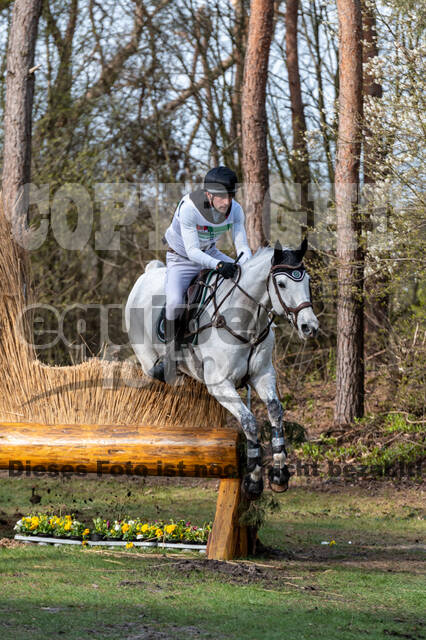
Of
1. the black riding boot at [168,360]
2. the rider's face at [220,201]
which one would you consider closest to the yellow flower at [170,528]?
the black riding boot at [168,360]

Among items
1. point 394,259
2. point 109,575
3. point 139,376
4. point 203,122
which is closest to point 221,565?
point 109,575

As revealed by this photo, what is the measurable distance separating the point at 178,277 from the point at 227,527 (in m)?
1.87

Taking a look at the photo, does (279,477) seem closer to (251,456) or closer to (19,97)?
(251,456)

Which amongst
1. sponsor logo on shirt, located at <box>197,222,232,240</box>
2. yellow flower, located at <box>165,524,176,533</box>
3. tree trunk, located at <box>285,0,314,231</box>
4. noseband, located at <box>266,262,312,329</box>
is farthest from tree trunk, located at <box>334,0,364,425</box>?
noseband, located at <box>266,262,312,329</box>

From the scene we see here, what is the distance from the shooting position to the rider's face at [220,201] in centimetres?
562

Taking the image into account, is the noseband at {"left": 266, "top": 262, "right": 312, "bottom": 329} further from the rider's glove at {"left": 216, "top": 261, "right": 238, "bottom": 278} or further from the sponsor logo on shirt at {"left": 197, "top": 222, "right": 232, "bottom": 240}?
the sponsor logo on shirt at {"left": 197, "top": 222, "right": 232, "bottom": 240}

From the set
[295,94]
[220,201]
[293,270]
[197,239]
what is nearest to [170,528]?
[197,239]

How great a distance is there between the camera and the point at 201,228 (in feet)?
19.3

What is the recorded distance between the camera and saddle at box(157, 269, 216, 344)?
5.87 metres

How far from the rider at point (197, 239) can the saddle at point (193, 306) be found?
45mm

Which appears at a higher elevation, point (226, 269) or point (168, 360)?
point (226, 269)

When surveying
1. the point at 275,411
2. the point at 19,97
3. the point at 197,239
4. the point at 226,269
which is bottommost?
the point at 275,411

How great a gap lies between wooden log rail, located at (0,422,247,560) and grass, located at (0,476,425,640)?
1.12 feet

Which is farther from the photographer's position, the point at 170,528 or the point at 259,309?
the point at 170,528
